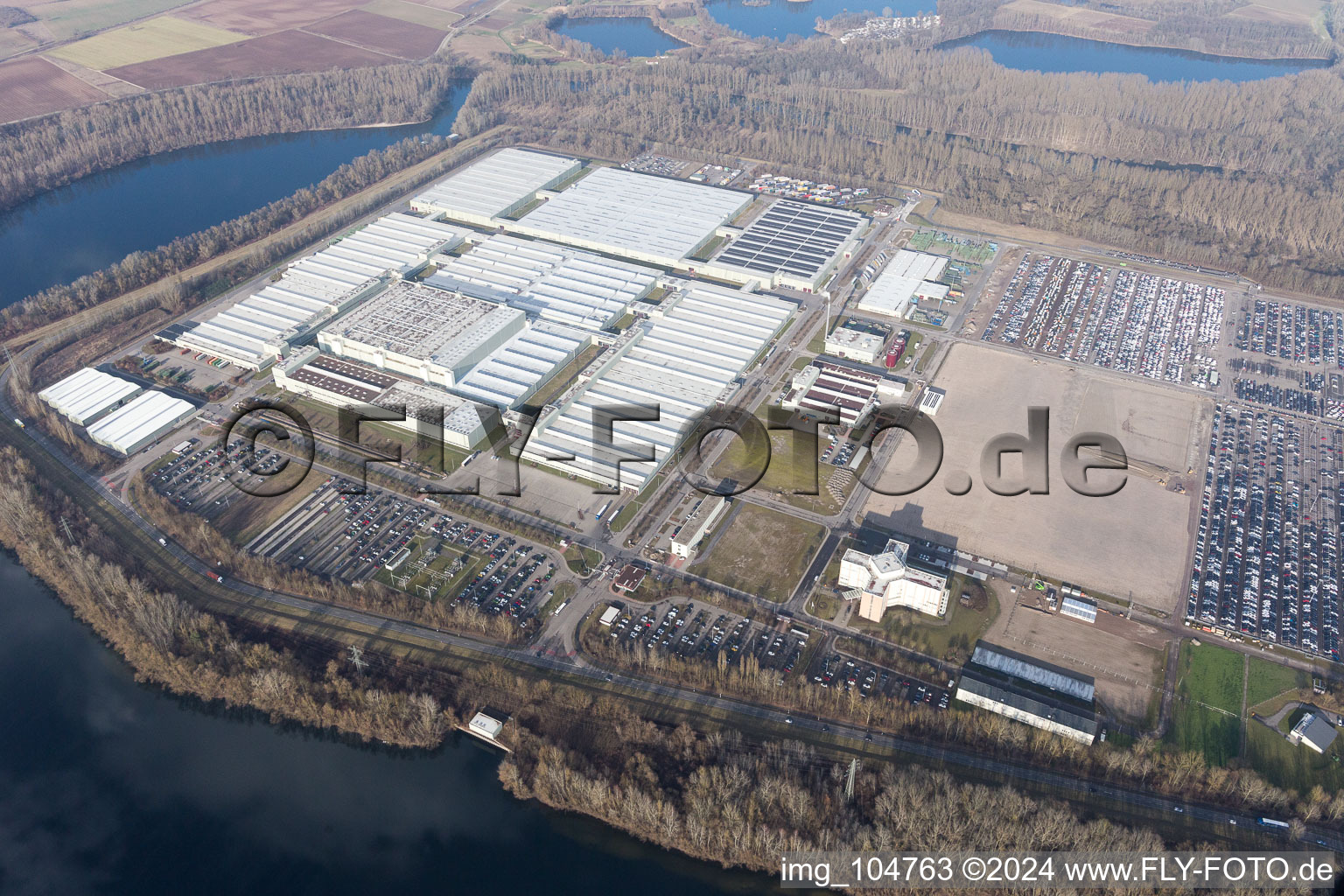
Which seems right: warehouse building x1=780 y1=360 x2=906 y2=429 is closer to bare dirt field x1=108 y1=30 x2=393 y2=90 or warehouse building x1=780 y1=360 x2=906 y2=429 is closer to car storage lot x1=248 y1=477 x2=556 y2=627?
car storage lot x1=248 y1=477 x2=556 y2=627

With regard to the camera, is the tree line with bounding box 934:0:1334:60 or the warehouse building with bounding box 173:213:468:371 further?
the tree line with bounding box 934:0:1334:60

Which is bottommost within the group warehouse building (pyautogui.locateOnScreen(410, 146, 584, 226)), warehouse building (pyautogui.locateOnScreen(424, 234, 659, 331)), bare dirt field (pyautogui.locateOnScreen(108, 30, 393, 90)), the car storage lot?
the car storage lot

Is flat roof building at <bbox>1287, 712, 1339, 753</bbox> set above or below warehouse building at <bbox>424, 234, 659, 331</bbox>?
below

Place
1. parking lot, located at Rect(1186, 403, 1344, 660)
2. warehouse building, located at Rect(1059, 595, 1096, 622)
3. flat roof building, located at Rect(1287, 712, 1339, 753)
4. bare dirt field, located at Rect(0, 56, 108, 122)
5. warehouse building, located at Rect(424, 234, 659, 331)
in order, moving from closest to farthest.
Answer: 1. flat roof building, located at Rect(1287, 712, 1339, 753)
2. parking lot, located at Rect(1186, 403, 1344, 660)
3. warehouse building, located at Rect(1059, 595, 1096, 622)
4. warehouse building, located at Rect(424, 234, 659, 331)
5. bare dirt field, located at Rect(0, 56, 108, 122)

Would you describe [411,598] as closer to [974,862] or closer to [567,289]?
[974,862]

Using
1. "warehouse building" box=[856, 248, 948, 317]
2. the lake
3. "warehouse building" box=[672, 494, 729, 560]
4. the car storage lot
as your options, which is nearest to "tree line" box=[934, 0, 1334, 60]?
"warehouse building" box=[856, 248, 948, 317]

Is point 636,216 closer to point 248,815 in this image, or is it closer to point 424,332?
point 424,332

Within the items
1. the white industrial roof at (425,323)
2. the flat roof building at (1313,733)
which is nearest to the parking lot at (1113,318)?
the flat roof building at (1313,733)
